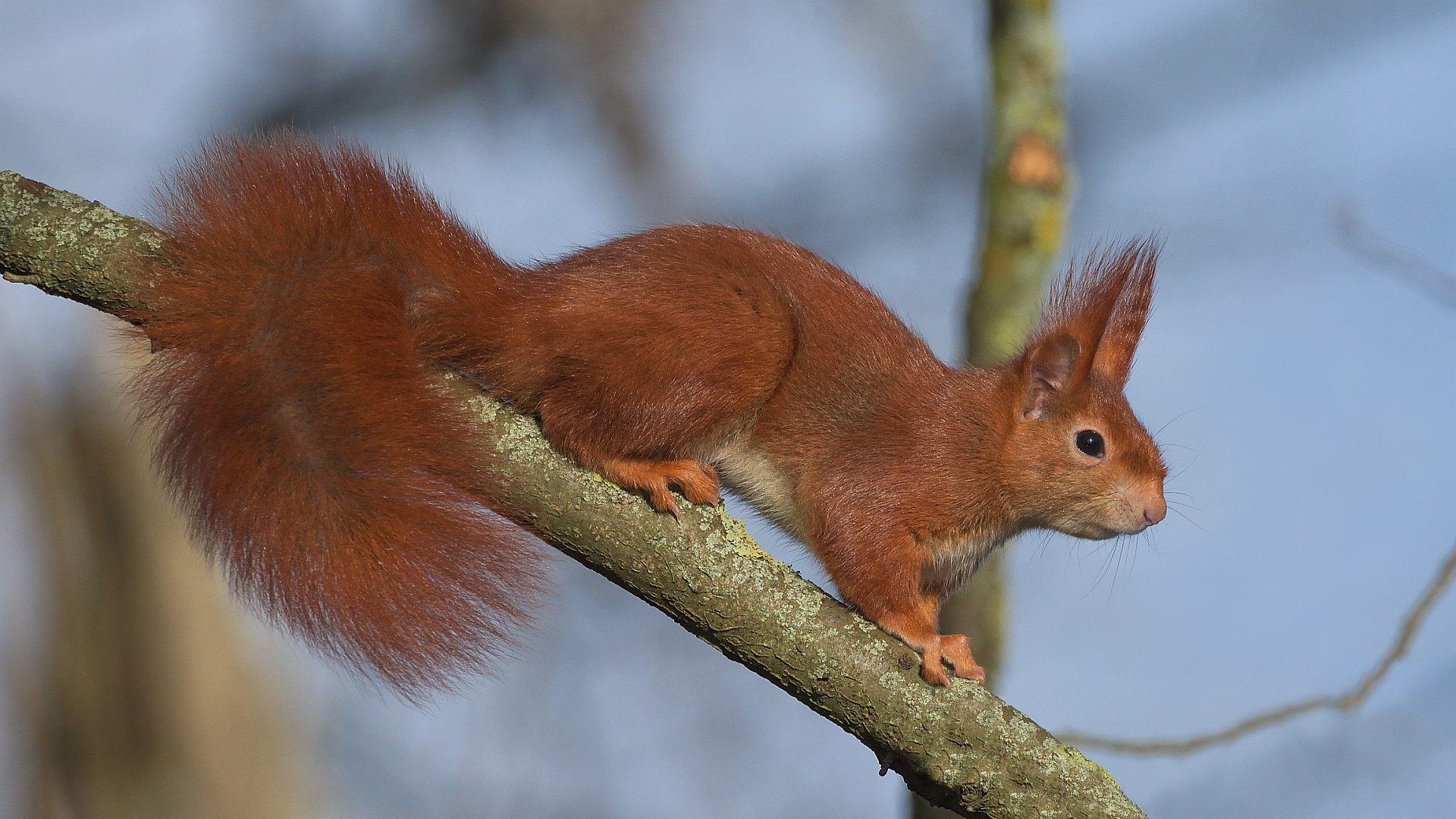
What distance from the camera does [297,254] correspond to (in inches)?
86.9

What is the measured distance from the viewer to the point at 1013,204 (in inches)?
118

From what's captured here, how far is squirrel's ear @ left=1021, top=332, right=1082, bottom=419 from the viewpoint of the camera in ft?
9.02

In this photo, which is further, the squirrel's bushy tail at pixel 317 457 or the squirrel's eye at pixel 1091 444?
the squirrel's eye at pixel 1091 444

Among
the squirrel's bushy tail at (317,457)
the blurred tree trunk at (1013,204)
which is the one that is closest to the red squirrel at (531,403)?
the squirrel's bushy tail at (317,457)

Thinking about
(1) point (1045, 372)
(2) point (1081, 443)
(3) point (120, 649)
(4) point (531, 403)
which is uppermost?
(1) point (1045, 372)

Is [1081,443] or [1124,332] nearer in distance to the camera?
[1081,443]

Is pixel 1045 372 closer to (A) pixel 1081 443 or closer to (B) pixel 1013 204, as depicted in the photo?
(A) pixel 1081 443

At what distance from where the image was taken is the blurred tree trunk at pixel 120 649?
6.11 m

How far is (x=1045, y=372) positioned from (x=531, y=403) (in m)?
1.23

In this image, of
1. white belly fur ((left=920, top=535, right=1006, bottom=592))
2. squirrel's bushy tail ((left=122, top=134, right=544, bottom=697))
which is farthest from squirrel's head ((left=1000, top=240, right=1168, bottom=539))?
squirrel's bushy tail ((left=122, top=134, right=544, bottom=697))

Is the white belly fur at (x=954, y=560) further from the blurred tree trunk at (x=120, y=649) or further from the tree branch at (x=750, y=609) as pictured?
the blurred tree trunk at (x=120, y=649)

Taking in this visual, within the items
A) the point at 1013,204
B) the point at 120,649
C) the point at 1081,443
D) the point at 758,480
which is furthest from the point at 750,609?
the point at 120,649

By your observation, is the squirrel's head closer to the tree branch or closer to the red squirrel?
the red squirrel

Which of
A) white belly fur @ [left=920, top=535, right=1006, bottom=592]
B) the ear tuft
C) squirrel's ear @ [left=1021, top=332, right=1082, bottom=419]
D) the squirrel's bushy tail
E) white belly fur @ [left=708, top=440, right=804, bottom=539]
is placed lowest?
the squirrel's bushy tail
